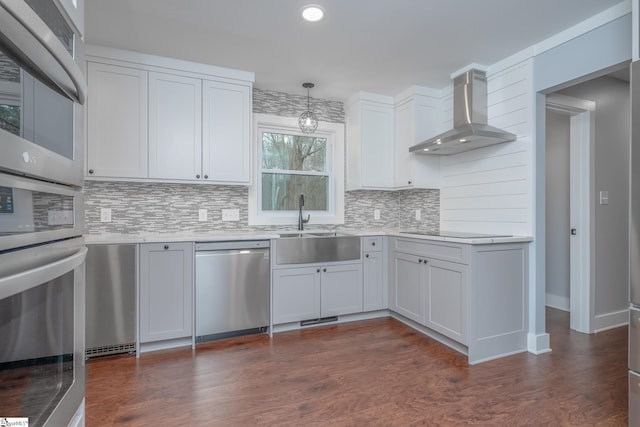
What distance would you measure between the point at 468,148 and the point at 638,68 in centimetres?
174

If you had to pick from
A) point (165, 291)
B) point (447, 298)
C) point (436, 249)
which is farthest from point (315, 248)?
point (165, 291)

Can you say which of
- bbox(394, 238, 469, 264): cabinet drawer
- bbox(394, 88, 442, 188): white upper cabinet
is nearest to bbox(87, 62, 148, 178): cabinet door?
bbox(394, 238, 469, 264): cabinet drawer

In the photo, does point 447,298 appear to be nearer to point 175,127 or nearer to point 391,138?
point 391,138

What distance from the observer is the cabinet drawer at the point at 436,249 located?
263 cm

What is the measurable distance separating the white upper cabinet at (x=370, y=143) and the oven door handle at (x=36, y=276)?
3.19 m

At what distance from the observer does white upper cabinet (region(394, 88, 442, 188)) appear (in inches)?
142

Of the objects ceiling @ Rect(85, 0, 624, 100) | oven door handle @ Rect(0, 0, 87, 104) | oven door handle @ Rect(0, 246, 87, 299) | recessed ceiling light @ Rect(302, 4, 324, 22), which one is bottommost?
oven door handle @ Rect(0, 246, 87, 299)

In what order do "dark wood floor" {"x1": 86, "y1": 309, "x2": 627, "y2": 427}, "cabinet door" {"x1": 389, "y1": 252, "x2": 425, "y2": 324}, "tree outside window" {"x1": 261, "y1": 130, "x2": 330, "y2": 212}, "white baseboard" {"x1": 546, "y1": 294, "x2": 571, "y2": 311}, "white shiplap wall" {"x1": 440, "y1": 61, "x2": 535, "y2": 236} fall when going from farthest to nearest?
"white baseboard" {"x1": 546, "y1": 294, "x2": 571, "y2": 311} < "tree outside window" {"x1": 261, "y1": 130, "x2": 330, "y2": 212} < "cabinet door" {"x1": 389, "y1": 252, "x2": 425, "y2": 324} < "white shiplap wall" {"x1": 440, "y1": 61, "x2": 535, "y2": 236} < "dark wood floor" {"x1": 86, "y1": 309, "x2": 627, "y2": 427}

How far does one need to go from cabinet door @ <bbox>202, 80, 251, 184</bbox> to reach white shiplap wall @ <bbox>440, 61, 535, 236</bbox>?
2.12 metres

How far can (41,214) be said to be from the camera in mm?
673

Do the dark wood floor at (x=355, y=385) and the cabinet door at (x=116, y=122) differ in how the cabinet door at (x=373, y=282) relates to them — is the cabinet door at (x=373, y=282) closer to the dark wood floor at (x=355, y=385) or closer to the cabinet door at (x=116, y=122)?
the dark wood floor at (x=355, y=385)

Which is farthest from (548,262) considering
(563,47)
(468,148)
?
(563,47)

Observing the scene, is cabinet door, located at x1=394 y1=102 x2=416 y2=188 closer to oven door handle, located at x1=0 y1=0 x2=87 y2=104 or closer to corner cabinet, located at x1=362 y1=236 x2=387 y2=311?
corner cabinet, located at x1=362 y1=236 x2=387 y2=311

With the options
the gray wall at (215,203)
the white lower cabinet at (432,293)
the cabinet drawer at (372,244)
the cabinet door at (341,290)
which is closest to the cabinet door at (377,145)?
the gray wall at (215,203)
